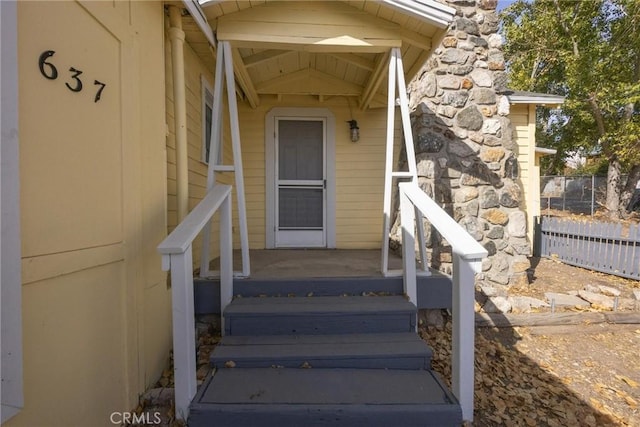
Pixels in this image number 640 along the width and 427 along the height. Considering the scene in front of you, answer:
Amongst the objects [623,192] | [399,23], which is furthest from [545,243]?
[623,192]

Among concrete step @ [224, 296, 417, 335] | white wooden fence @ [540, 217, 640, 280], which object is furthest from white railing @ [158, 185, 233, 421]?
white wooden fence @ [540, 217, 640, 280]

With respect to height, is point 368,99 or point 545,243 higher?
point 368,99

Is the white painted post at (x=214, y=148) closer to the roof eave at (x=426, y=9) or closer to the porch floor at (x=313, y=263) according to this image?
the porch floor at (x=313, y=263)

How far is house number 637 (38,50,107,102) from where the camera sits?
1375mm

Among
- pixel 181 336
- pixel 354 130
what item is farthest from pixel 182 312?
pixel 354 130

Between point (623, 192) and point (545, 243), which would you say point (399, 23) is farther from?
point (623, 192)

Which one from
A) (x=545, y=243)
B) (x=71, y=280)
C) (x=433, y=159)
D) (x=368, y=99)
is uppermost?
(x=368, y=99)

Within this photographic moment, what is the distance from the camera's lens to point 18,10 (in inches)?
49.7

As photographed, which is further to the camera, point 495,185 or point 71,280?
point 495,185

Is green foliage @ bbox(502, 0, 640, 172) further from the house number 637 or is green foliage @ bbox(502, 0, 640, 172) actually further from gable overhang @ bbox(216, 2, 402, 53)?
the house number 637

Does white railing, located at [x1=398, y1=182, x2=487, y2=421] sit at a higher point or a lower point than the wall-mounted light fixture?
lower

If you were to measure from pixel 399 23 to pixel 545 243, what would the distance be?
5362 mm

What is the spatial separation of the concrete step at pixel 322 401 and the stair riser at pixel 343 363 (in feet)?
0.22

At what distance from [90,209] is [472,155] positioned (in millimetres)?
4123
